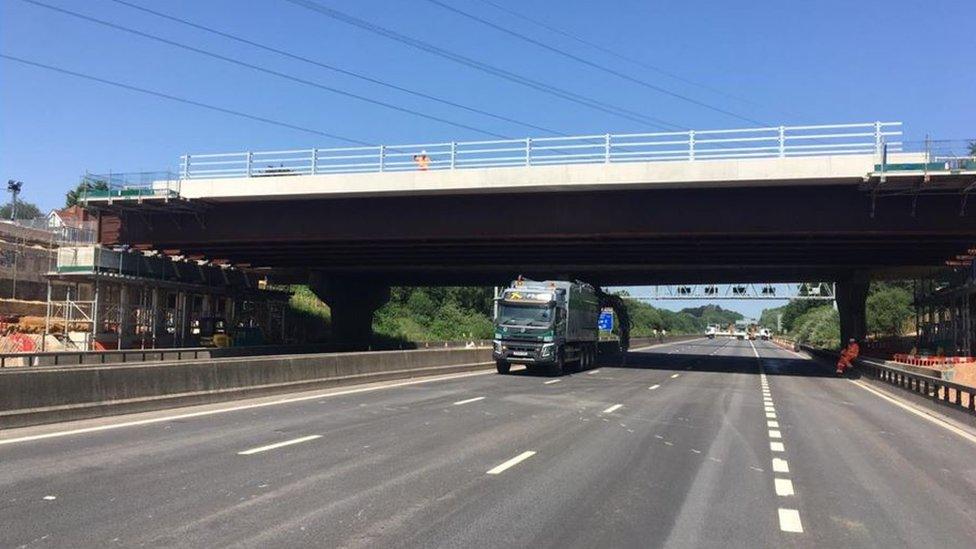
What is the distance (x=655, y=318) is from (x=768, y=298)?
80.0m

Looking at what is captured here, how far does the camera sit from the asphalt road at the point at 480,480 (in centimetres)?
674

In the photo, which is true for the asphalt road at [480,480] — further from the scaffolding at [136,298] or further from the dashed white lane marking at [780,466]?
the scaffolding at [136,298]

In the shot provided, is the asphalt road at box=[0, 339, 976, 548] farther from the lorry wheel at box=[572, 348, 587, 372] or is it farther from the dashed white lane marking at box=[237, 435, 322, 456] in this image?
the lorry wheel at box=[572, 348, 587, 372]

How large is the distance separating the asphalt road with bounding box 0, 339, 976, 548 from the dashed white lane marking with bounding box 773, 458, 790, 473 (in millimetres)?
67

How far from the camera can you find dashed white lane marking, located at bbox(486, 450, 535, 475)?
31.6 ft

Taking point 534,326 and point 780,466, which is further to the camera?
point 534,326

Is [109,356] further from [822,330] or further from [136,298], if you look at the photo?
[822,330]

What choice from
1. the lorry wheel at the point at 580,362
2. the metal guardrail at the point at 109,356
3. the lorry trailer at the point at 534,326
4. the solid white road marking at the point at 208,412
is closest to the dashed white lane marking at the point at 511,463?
the solid white road marking at the point at 208,412

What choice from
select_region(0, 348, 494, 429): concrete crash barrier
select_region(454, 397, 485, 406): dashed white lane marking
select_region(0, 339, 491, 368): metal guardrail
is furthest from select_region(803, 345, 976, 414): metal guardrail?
select_region(0, 339, 491, 368): metal guardrail

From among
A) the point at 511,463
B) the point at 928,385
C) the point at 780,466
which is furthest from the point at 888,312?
the point at 511,463

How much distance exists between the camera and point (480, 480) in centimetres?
905

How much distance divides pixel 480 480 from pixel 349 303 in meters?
46.4

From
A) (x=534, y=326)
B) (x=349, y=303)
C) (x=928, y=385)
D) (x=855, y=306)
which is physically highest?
(x=855, y=306)

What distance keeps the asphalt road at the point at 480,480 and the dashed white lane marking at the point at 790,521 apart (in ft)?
0.10
